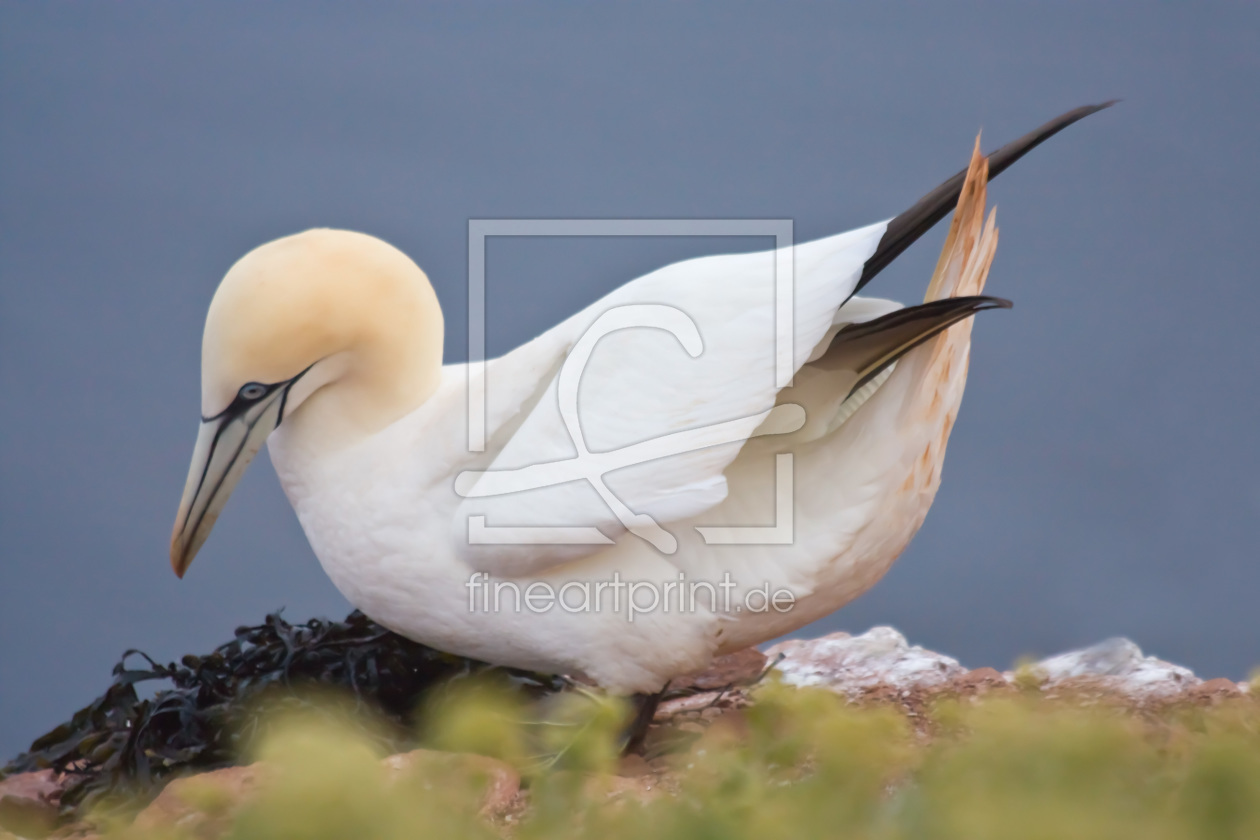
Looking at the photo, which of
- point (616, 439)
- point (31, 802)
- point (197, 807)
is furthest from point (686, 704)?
point (197, 807)

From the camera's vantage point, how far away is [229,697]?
58.9 inches

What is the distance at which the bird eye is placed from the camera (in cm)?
130

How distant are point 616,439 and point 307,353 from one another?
1.21 feet

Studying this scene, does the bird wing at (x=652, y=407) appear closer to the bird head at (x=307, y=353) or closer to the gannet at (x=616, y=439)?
the gannet at (x=616, y=439)

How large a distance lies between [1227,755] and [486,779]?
0.22m

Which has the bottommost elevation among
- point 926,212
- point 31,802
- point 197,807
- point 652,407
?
point 31,802

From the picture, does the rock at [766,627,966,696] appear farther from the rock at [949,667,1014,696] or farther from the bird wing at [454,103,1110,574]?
the bird wing at [454,103,1110,574]

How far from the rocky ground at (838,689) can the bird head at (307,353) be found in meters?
0.36

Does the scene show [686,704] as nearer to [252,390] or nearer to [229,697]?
[229,697]

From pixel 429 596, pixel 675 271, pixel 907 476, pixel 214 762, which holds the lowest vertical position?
pixel 214 762

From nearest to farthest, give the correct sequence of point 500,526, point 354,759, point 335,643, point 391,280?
point 354,759 → point 500,526 → point 391,280 → point 335,643

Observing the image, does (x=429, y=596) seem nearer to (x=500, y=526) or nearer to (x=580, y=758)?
(x=500, y=526)

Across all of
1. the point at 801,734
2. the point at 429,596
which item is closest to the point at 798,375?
the point at 429,596

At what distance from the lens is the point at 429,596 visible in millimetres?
1309
